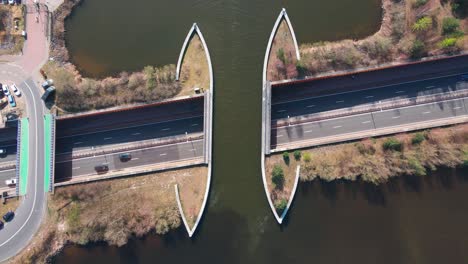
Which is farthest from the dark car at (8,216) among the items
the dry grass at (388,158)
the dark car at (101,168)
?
the dry grass at (388,158)

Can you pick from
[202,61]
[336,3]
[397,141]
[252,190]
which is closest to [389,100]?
[397,141]

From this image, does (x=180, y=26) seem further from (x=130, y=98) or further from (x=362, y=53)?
(x=362, y=53)

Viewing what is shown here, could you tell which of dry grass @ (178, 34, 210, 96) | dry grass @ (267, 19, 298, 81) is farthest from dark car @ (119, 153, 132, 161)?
dry grass @ (267, 19, 298, 81)

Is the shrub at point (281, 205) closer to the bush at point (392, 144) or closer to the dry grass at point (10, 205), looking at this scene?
the bush at point (392, 144)

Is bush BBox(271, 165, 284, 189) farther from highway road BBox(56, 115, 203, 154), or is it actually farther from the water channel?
highway road BBox(56, 115, 203, 154)

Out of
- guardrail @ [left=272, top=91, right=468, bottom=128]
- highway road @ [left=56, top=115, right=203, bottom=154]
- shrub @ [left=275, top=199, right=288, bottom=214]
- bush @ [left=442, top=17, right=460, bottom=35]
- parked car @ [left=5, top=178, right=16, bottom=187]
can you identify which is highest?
bush @ [left=442, top=17, right=460, bottom=35]
